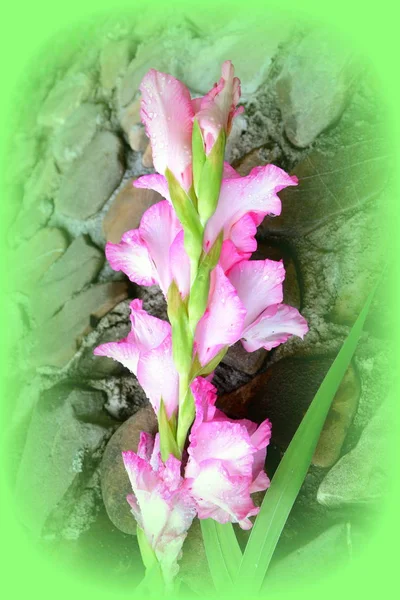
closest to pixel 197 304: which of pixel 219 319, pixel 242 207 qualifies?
pixel 219 319

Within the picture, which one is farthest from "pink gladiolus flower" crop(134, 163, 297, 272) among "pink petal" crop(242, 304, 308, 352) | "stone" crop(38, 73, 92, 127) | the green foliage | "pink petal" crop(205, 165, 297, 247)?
"stone" crop(38, 73, 92, 127)

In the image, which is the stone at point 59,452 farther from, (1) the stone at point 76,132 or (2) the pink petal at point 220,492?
(1) the stone at point 76,132

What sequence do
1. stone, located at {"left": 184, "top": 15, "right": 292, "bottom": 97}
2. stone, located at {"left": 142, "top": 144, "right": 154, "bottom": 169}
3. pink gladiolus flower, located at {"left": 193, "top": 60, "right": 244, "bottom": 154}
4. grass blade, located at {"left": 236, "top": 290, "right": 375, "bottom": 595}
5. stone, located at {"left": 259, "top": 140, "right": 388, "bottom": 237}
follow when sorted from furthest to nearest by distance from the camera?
stone, located at {"left": 142, "top": 144, "right": 154, "bottom": 169} < stone, located at {"left": 184, "top": 15, "right": 292, "bottom": 97} < stone, located at {"left": 259, "top": 140, "right": 388, "bottom": 237} < grass blade, located at {"left": 236, "top": 290, "right": 375, "bottom": 595} < pink gladiolus flower, located at {"left": 193, "top": 60, "right": 244, "bottom": 154}

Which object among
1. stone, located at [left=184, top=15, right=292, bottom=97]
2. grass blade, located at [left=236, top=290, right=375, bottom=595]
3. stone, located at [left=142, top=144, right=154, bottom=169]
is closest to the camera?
grass blade, located at [left=236, top=290, right=375, bottom=595]

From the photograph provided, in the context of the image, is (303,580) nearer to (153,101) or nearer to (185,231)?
(185,231)

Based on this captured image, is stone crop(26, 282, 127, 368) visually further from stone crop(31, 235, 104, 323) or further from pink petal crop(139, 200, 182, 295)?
pink petal crop(139, 200, 182, 295)

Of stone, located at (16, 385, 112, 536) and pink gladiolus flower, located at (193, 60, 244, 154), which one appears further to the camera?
stone, located at (16, 385, 112, 536)

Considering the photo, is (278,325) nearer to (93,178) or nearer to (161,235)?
(161,235)

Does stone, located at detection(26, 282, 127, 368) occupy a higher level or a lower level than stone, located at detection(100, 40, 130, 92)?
lower

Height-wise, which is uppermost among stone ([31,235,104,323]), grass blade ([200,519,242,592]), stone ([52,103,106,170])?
stone ([52,103,106,170])
